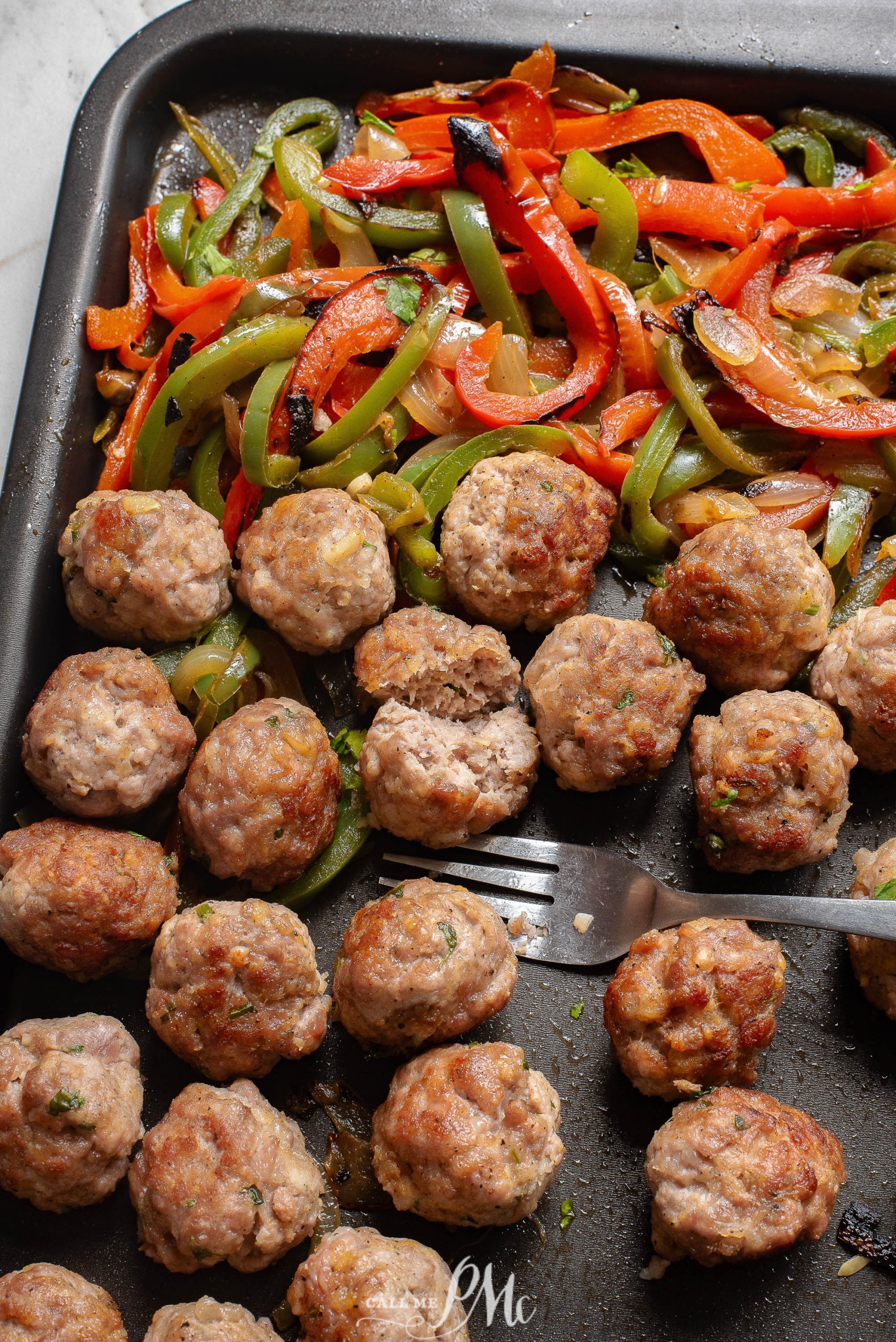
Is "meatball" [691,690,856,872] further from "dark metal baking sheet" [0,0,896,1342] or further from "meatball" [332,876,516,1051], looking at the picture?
"meatball" [332,876,516,1051]

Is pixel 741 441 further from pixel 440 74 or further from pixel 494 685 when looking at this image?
pixel 440 74

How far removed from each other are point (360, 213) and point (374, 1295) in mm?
4139

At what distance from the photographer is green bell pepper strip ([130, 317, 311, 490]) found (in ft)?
13.6

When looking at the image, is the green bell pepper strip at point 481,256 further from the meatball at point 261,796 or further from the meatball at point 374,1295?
the meatball at point 374,1295

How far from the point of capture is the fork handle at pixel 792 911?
3.62m

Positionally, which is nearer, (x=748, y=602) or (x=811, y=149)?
(x=748, y=602)

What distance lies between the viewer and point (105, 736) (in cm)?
379

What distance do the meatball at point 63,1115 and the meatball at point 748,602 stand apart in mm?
2657

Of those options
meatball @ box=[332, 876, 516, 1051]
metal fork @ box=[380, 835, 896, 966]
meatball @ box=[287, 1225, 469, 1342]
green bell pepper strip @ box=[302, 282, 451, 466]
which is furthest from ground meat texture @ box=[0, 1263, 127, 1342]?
green bell pepper strip @ box=[302, 282, 451, 466]

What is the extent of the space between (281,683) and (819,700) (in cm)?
Answer: 214

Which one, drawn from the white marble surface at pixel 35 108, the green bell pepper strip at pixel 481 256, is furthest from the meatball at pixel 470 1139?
the white marble surface at pixel 35 108

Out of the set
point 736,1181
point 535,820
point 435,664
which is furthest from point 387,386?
point 736,1181

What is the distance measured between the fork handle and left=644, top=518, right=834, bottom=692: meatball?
0.87 m

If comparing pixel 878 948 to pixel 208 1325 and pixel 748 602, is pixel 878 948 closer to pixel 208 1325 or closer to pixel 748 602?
pixel 748 602
